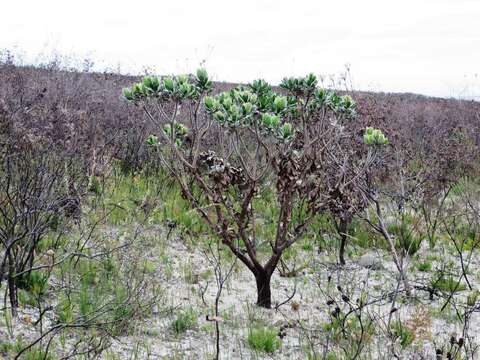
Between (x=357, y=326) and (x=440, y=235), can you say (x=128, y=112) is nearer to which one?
(x=440, y=235)

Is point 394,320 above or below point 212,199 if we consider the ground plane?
below

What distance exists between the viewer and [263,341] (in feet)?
11.9

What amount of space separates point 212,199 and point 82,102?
6.75m

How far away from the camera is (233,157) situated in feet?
25.7

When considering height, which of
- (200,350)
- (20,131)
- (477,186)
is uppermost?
(20,131)

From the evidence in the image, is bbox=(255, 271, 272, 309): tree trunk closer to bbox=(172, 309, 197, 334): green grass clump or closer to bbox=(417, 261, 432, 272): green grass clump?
bbox=(172, 309, 197, 334): green grass clump

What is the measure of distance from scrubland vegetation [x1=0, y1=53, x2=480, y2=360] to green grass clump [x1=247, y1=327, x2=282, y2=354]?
11 millimetres

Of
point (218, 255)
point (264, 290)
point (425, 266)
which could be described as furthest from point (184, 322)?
point (425, 266)

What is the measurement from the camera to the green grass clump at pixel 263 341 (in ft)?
11.8

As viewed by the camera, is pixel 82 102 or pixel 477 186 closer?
pixel 477 186

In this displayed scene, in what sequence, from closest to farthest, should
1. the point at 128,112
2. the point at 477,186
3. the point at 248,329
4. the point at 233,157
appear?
1. the point at 248,329
2. the point at 233,157
3. the point at 477,186
4. the point at 128,112

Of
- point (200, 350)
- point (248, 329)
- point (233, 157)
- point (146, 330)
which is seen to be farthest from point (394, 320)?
point (233, 157)

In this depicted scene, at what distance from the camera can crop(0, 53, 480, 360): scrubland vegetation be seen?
3572 mm

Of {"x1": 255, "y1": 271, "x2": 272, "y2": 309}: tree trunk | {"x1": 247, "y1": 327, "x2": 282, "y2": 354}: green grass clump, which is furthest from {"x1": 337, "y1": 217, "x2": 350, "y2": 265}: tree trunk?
{"x1": 247, "y1": 327, "x2": 282, "y2": 354}: green grass clump
